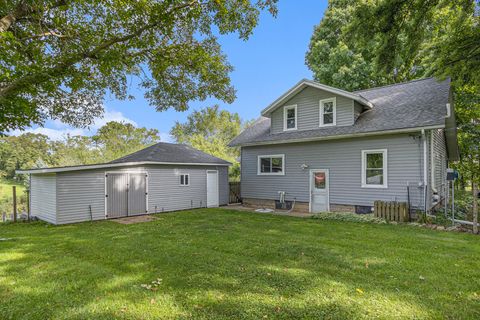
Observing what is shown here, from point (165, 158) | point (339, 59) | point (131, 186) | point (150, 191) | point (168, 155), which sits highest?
point (339, 59)

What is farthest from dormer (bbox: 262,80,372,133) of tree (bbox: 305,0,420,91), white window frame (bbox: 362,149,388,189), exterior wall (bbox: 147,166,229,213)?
tree (bbox: 305,0,420,91)

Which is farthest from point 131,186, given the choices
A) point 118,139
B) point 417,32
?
point 118,139

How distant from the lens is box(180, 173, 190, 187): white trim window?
1347 cm

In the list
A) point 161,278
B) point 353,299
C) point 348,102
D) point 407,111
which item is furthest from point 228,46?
point 353,299

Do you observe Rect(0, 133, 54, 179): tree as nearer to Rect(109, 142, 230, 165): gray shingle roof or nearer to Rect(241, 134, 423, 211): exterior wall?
Rect(109, 142, 230, 165): gray shingle roof

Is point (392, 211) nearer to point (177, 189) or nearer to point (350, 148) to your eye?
point (350, 148)

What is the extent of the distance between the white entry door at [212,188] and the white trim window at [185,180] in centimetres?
128

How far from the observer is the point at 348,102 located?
1126 centimetres

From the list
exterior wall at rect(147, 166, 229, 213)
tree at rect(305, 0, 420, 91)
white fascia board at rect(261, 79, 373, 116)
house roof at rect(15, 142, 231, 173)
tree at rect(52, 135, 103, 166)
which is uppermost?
tree at rect(305, 0, 420, 91)

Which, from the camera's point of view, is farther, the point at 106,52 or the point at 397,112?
the point at 397,112

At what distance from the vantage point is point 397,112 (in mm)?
10445

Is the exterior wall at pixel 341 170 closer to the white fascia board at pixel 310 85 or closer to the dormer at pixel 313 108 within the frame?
the dormer at pixel 313 108

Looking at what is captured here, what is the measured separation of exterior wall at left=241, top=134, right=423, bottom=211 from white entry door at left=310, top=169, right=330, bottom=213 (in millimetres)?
188

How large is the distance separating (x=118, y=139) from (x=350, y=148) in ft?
86.4
